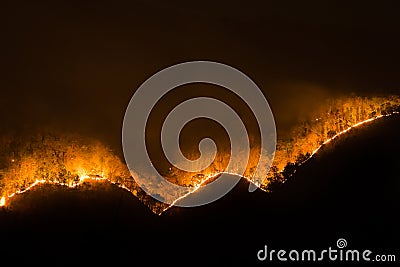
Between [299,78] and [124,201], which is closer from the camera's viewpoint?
[124,201]

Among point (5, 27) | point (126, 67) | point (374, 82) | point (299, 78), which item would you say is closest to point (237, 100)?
point (299, 78)

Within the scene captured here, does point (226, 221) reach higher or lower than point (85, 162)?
lower

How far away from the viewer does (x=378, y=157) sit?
2.74 meters

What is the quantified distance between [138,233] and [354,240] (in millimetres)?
1152

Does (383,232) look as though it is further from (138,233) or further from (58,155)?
(58,155)

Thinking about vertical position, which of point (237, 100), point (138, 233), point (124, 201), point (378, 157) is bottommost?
point (138, 233)

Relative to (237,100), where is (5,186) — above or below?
below

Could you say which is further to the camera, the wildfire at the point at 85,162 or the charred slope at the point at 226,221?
the wildfire at the point at 85,162

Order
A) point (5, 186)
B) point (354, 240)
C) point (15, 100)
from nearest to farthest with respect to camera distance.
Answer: point (354, 240) → point (5, 186) → point (15, 100)

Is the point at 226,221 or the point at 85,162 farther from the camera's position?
the point at 85,162

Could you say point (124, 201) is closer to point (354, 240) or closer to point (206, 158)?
point (206, 158)

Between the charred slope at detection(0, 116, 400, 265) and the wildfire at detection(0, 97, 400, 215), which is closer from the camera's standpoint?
the charred slope at detection(0, 116, 400, 265)

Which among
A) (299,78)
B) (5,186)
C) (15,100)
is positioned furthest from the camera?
(299,78)

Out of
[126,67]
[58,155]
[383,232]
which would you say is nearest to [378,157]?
[383,232]
